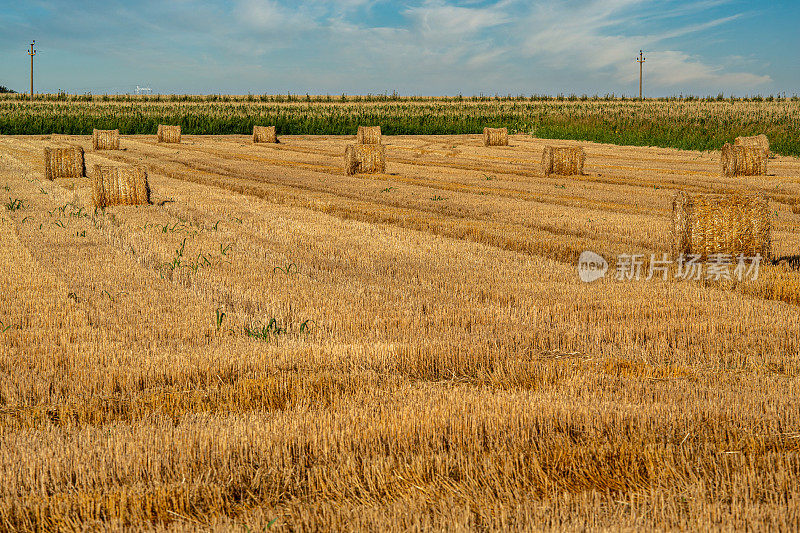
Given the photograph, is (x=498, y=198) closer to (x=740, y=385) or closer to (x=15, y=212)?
(x=15, y=212)

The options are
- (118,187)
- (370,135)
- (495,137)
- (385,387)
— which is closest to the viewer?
(385,387)

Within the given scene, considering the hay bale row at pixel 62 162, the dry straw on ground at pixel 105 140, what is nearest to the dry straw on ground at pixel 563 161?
the hay bale row at pixel 62 162

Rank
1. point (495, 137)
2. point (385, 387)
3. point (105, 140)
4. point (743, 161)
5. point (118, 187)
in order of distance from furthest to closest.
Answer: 1. point (495, 137)
2. point (105, 140)
3. point (743, 161)
4. point (118, 187)
5. point (385, 387)

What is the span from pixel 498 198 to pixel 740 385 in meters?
12.4

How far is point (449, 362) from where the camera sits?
6000 mm

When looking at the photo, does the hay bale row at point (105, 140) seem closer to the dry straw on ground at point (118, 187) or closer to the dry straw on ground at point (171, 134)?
the dry straw on ground at point (171, 134)

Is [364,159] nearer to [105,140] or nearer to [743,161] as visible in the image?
[743,161]

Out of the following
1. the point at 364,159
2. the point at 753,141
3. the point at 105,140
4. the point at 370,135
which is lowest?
the point at 364,159

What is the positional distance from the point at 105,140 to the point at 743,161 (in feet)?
86.8

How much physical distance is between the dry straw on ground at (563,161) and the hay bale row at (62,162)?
43.1 feet

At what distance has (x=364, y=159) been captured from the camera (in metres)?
23.7

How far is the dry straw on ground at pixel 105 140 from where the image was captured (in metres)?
35.8

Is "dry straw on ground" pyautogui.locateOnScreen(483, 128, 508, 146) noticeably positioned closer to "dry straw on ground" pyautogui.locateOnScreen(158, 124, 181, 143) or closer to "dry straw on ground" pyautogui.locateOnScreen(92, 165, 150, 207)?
"dry straw on ground" pyautogui.locateOnScreen(158, 124, 181, 143)

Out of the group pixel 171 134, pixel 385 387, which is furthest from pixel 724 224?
pixel 171 134
